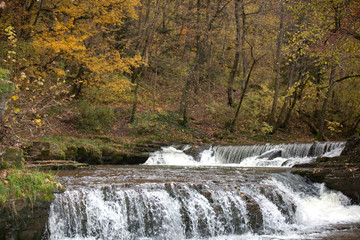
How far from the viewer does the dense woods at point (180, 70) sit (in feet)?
40.9

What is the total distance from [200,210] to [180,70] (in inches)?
733

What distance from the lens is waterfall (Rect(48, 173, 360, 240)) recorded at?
254 inches

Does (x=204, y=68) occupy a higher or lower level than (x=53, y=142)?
higher

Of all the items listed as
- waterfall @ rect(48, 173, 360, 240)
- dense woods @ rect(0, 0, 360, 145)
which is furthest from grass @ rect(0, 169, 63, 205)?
dense woods @ rect(0, 0, 360, 145)

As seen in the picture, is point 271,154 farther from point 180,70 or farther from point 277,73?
point 180,70

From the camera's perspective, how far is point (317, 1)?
34.3 feet

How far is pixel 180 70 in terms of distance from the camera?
25.0 meters

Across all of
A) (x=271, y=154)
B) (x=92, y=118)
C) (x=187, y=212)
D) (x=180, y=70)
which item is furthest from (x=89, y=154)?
(x=180, y=70)

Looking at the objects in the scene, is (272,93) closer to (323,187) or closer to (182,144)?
(182,144)

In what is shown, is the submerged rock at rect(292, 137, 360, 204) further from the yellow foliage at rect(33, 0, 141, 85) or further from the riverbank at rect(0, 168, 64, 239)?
the yellow foliage at rect(33, 0, 141, 85)

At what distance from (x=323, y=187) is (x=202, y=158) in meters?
7.29

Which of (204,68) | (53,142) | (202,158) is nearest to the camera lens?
(53,142)

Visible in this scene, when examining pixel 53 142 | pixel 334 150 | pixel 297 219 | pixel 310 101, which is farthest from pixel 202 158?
pixel 310 101

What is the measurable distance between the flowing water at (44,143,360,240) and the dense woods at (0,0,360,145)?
4.30m
